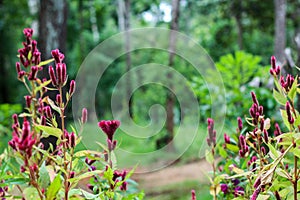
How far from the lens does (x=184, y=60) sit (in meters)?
10.9

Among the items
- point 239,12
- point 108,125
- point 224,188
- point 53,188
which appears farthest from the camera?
point 239,12

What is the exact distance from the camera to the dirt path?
16.2 ft

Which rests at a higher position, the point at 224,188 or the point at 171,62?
the point at 171,62

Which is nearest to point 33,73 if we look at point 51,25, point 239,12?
point 51,25

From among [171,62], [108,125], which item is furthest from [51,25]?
[108,125]

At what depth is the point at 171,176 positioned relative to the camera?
5.32m

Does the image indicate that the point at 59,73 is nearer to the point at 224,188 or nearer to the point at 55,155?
the point at 55,155

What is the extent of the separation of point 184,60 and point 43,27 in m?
7.29

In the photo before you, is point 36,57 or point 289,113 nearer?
point 289,113

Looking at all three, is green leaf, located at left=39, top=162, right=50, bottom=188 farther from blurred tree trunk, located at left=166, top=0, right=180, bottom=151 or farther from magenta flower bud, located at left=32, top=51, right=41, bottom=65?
blurred tree trunk, located at left=166, top=0, right=180, bottom=151

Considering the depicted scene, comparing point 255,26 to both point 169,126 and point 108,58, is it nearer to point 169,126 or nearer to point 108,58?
point 108,58


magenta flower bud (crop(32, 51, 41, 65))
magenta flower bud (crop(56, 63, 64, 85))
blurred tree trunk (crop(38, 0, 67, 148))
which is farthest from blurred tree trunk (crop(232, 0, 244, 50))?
magenta flower bud (crop(56, 63, 64, 85))

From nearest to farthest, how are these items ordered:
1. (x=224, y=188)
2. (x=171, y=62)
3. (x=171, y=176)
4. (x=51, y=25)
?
(x=224, y=188), (x=51, y=25), (x=171, y=176), (x=171, y=62)

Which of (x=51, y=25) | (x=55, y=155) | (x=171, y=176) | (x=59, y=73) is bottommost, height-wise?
(x=171, y=176)
